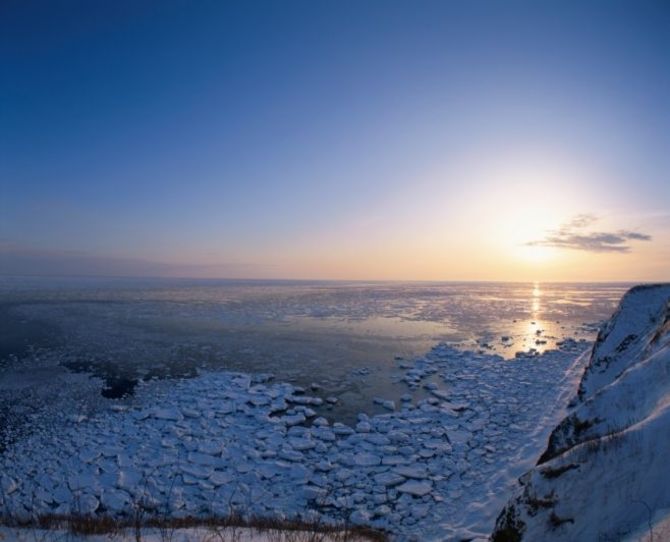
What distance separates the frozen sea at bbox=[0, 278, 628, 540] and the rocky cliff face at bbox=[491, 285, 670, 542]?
1.77m

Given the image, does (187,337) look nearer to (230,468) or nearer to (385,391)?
(385,391)

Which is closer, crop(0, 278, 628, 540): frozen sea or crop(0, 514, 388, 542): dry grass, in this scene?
Result: crop(0, 514, 388, 542): dry grass

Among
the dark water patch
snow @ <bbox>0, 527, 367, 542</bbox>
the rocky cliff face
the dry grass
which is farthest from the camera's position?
the dark water patch

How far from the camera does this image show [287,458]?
663cm

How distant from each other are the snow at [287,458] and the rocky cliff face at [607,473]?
1.80 meters

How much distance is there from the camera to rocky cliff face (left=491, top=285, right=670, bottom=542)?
248cm

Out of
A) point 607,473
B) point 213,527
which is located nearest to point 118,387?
point 213,527

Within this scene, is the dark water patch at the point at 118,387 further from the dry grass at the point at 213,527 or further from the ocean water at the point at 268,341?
the dry grass at the point at 213,527

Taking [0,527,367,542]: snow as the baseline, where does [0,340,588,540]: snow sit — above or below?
below

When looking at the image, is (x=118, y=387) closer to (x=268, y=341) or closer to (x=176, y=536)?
(x=268, y=341)

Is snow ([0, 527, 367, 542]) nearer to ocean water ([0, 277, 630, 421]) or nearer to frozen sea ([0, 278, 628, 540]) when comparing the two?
frozen sea ([0, 278, 628, 540])

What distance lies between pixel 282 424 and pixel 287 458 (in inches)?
57.5

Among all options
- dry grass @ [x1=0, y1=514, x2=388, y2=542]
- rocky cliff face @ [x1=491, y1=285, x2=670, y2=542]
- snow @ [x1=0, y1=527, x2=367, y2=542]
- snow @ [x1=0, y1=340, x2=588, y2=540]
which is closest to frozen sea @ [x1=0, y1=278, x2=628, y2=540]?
snow @ [x1=0, y1=340, x2=588, y2=540]

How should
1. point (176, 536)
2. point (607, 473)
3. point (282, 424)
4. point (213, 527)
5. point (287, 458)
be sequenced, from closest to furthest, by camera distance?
point (607, 473)
point (176, 536)
point (213, 527)
point (287, 458)
point (282, 424)
